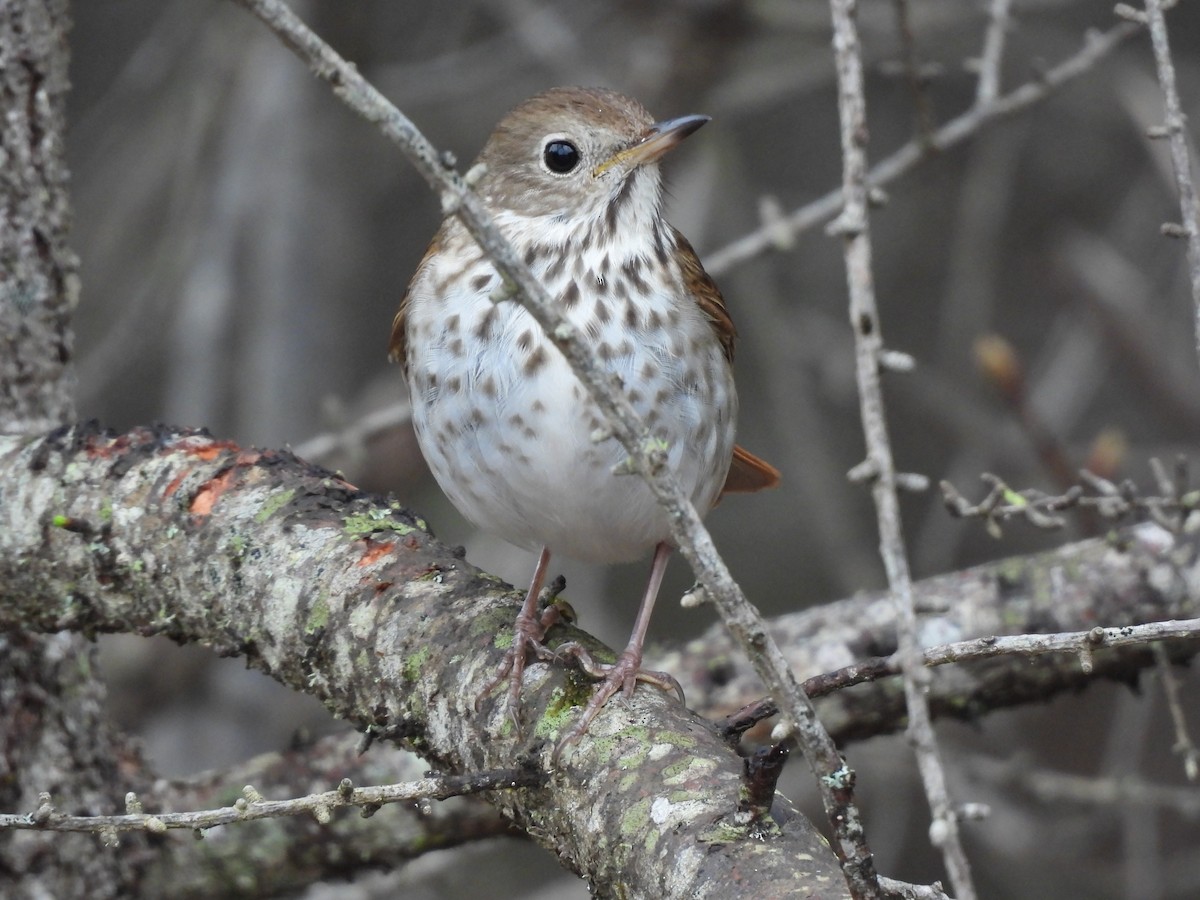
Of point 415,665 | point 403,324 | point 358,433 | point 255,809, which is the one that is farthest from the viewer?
point 358,433

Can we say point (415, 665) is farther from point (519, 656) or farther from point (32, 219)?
point (32, 219)

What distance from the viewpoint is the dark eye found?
3262 mm

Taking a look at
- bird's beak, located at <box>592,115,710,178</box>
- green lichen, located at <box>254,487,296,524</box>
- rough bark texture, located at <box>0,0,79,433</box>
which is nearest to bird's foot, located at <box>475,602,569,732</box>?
green lichen, located at <box>254,487,296,524</box>

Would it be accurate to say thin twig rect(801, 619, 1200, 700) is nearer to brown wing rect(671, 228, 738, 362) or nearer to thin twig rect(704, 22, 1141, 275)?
brown wing rect(671, 228, 738, 362)

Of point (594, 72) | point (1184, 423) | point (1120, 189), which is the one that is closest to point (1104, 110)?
point (1120, 189)

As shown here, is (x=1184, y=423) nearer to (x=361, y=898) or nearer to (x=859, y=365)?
(x=361, y=898)

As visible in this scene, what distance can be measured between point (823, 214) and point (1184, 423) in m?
2.30

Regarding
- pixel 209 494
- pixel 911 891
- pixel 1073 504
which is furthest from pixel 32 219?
pixel 911 891

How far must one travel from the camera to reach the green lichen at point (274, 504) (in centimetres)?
264

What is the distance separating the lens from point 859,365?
61.3 inches

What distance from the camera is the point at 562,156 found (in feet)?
10.7

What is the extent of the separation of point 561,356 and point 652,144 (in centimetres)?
74

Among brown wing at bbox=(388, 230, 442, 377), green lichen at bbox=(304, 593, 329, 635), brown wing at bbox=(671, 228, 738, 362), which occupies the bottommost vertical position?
green lichen at bbox=(304, 593, 329, 635)

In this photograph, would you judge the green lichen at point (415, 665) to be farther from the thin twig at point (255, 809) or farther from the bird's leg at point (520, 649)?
the thin twig at point (255, 809)
